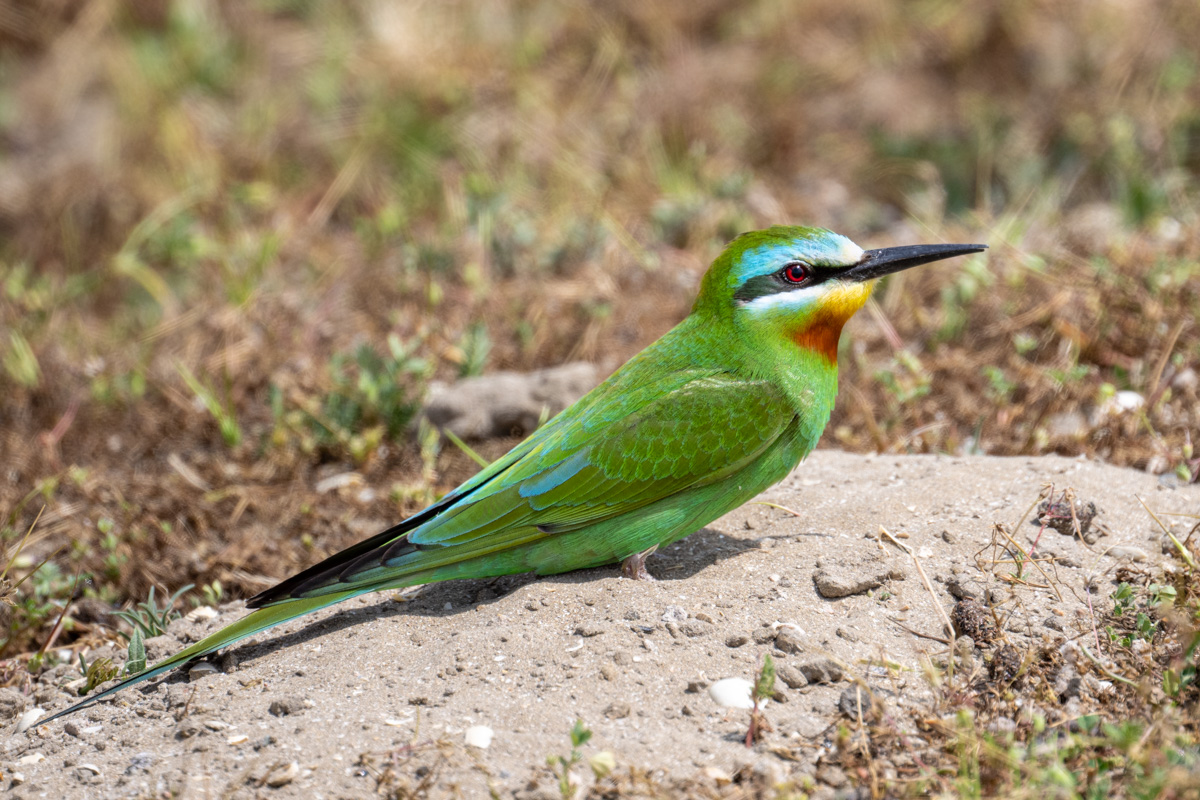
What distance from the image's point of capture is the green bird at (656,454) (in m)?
3.11

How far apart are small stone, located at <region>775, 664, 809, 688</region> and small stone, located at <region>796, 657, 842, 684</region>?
0.05ft

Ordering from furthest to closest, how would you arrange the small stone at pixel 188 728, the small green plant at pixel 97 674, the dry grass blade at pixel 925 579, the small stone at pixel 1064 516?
the small stone at pixel 1064 516, the small green plant at pixel 97 674, the dry grass blade at pixel 925 579, the small stone at pixel 188 728

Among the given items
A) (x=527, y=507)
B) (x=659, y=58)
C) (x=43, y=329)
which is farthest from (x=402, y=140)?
(x=527, y=507)

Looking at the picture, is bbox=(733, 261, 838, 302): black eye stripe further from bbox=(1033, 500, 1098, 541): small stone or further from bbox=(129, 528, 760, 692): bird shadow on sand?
bbox=(1033, 500, 1098, 541): small stone

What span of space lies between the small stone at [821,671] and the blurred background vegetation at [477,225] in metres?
1.51

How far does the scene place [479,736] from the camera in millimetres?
2549

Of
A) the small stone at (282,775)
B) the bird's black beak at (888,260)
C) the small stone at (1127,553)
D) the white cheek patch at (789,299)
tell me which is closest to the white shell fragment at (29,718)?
the small stone at (282,775)

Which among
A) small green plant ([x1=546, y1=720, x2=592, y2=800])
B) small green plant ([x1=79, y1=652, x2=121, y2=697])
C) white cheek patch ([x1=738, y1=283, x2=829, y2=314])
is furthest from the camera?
white cheek patch ([x1=738, y1=283, x2=829, y2=314])

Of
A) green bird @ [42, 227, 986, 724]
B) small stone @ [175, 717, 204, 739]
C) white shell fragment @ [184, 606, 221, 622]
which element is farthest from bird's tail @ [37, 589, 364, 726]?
white shell fragment @ [184, 606, 221, 622]

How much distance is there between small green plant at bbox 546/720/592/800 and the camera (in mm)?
2256

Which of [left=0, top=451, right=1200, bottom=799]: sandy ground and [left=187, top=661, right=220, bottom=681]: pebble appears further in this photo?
[left=187, top=661, right=220, bottom=681]: pebble

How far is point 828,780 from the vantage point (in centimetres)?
238

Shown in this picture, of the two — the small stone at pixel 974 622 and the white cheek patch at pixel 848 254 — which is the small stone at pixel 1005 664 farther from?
the white cheek patch at pixel 848 254

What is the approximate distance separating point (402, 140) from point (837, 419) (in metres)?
3.60
